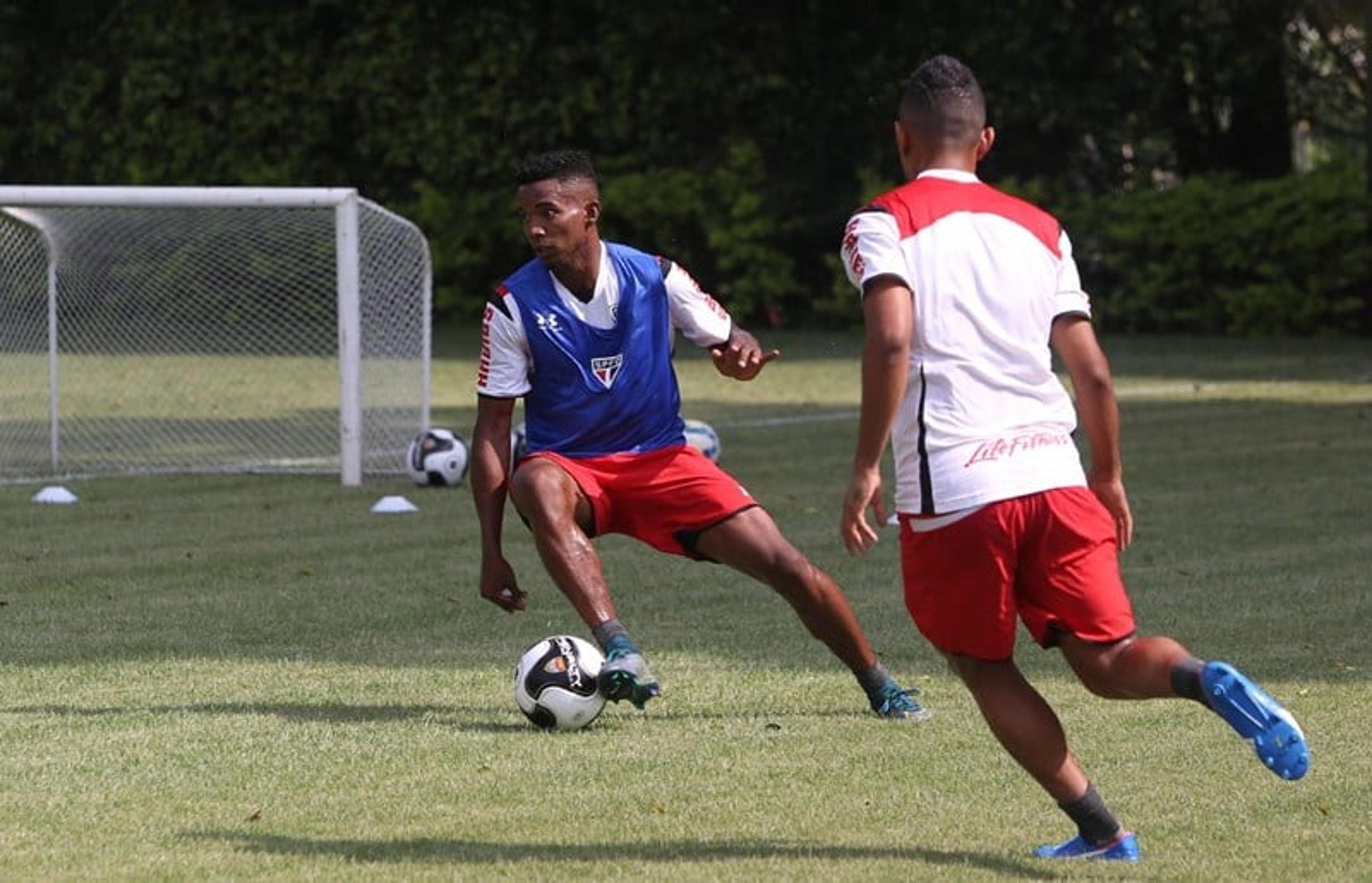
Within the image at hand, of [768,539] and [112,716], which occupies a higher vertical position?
[768,539]

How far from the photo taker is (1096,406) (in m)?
5.57

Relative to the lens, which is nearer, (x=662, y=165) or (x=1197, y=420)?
(x=1197, y=420)

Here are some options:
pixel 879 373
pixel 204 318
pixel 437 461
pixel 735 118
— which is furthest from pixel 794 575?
pixel 735 118

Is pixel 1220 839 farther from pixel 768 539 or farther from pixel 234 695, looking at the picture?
pixel 234 695

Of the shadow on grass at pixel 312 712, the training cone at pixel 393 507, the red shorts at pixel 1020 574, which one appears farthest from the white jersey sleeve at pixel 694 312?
the training cone at pixel 393 507

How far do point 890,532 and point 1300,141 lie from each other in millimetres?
24884

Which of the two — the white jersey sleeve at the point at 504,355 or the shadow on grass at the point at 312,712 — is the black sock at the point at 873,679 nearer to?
the shadow on grass at the point at 312,712

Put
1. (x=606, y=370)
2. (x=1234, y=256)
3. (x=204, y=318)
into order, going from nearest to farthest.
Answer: (x=606, y=370) < (x=204, y=318) < (x=1234, y=256)

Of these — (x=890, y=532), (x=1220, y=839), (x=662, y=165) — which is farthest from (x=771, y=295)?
(x=1220, y=839)

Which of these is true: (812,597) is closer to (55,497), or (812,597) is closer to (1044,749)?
(1044,749)

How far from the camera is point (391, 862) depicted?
5.70 m

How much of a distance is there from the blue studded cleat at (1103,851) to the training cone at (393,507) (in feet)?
27.0

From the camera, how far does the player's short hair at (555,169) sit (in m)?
7.66

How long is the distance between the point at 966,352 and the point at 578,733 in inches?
92.8
